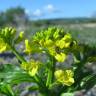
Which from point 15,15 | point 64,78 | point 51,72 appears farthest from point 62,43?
point 15,15

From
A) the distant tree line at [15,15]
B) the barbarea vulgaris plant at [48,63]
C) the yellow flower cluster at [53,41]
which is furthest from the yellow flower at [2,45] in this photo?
the distant tree line at [15,15]

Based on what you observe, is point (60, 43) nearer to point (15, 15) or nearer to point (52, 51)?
point (52, 51)

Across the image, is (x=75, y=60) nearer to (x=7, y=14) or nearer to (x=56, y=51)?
(x=56, y=51)

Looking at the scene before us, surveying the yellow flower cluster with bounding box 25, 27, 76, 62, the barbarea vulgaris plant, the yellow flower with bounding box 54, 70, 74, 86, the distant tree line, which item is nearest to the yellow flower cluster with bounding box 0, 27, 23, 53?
the barbarea vulgaris plant

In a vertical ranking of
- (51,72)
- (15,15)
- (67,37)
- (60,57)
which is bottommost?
(15,15)

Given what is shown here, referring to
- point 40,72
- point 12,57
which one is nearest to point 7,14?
point 12,57

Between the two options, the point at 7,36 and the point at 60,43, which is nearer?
the point at 60,43

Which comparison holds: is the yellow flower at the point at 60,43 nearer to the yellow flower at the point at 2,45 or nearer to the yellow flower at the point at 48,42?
the yellow flower at the point at 48,42

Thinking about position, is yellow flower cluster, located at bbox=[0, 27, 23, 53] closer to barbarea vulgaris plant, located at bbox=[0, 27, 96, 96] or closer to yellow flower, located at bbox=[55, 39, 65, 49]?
barbarea vulgaris plant, located at bbox=[0, 27, 96, 96]

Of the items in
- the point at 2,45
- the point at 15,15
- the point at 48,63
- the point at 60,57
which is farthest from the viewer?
the point at 15,15

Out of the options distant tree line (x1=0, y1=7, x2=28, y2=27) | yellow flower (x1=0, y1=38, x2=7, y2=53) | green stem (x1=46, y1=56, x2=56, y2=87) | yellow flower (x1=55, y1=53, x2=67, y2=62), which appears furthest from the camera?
distant tree line (x1=0, y1=7, x2=28, y2=27)
